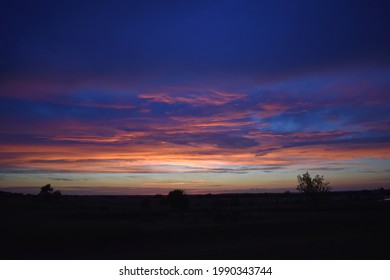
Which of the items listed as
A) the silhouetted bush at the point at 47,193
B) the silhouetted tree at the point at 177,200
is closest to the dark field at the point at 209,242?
the silhouetted tree at the point at 177,200

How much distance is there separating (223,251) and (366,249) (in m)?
7.82

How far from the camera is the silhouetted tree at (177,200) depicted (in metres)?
56.8

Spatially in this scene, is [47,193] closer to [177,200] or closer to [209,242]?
[177,200]

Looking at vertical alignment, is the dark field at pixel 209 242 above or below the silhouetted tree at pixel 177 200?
below

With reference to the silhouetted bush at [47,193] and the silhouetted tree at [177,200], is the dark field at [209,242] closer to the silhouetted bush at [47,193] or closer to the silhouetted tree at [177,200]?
the silhouetted tree at [177,200]

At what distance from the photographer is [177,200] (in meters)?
56.8

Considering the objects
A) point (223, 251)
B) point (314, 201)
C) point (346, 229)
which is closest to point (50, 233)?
point (223, 251)

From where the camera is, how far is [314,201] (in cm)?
6306

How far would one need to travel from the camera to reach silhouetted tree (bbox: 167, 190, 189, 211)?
56844 millimetres

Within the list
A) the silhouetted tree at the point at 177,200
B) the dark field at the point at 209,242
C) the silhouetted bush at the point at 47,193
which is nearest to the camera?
the dark field at the point at 209,242

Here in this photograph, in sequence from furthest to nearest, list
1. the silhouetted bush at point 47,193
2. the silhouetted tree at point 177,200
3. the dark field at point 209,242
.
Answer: the silhouetted bush at point 47,193 < the silhouetted tree at point 177,200 < the dark field at point 209,242

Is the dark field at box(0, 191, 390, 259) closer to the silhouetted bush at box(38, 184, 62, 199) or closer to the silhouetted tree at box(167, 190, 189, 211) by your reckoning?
the silhouetted tree at box(167, 190, 189, 211)
